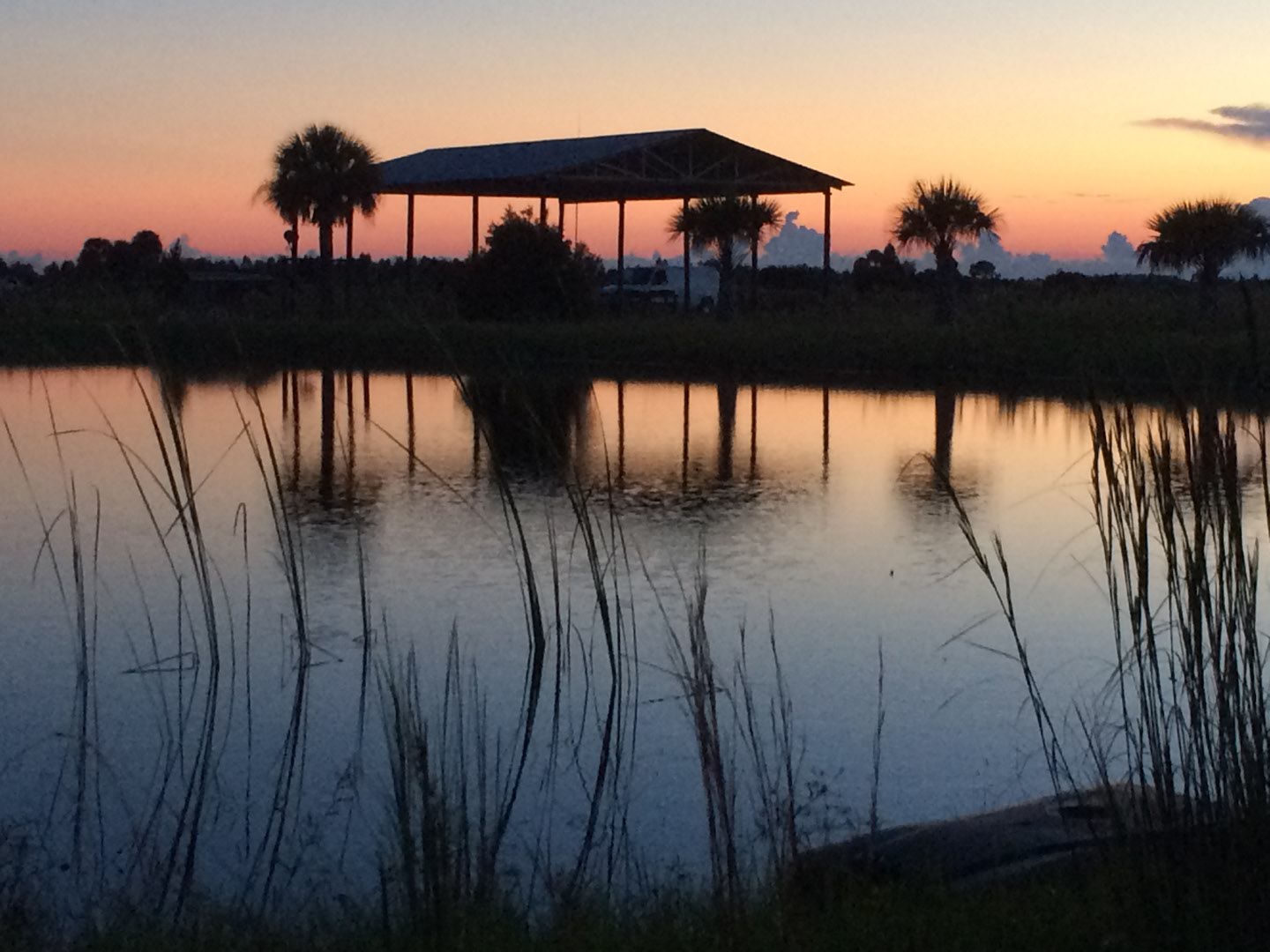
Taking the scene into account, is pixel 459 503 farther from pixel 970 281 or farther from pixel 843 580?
pixel 970 281

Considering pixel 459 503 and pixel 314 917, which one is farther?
pixel 459 503

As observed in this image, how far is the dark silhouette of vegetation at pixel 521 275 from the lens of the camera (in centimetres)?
3011

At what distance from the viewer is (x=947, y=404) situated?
829 inches

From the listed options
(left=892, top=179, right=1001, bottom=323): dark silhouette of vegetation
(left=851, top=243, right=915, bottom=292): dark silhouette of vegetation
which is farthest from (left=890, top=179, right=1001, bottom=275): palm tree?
(left=851, top=243, right=915, bottom=292): dark silhouette of vegetation

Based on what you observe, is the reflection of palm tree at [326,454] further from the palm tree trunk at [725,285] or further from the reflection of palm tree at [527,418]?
the palm tree trunk at [725,285]

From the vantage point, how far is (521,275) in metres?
30.4

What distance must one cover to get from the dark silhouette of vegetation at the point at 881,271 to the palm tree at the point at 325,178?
17.3 m

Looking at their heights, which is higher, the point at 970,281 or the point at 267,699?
the point at 970,281

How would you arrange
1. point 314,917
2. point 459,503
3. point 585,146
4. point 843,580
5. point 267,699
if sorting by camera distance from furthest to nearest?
point 585,146, point 459,503, point 843,580, point 267,699, point 314,917

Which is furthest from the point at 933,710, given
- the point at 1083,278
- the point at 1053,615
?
the point at 1083,278

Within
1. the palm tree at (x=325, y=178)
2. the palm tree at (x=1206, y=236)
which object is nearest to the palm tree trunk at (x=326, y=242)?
the palm tree at (x=325, y=178)

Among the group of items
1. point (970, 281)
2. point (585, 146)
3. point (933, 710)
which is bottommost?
point (933, 710)

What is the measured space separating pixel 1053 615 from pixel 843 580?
1.25m

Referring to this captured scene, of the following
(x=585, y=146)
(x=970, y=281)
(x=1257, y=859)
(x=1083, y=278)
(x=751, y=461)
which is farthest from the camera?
(x=1083, y=278)
